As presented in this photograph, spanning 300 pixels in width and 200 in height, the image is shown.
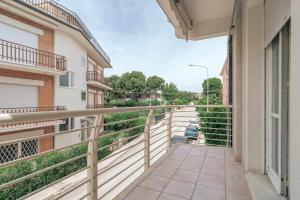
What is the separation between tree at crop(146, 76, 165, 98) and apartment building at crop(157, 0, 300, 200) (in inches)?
1284

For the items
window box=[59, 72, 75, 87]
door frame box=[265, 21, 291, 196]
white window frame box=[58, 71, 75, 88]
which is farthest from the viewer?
white window frame box=[58, 71, 75, 88]

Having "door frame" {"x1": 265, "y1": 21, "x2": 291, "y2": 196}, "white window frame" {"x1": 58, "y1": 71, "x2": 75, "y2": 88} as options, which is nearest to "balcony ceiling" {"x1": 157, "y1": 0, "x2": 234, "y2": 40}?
"door frame" {"x1": 265, "y1": 21, "x2": 291, "y2": 196}

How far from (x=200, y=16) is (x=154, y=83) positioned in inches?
1291

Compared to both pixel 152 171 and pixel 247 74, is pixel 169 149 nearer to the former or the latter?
pixel 152 171

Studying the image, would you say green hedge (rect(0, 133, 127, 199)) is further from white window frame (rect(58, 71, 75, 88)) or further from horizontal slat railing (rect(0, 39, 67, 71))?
white window frame (rect(58, 71, 75, 88))

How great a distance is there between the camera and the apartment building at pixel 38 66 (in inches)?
274

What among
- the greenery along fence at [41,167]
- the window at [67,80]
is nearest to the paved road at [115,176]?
the greenery along fence at [41,167]

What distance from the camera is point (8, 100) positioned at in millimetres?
7117

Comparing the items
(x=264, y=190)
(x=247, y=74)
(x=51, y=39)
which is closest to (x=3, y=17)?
(x=51, y=39)

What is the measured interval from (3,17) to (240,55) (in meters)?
7.94

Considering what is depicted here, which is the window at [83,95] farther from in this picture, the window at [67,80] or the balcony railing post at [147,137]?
the balcony railing post at [147,137]

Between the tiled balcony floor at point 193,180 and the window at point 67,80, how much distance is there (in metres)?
8.24

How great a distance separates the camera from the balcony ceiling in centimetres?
330

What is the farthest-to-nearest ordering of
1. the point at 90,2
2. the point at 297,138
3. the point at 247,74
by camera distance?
the point at 90,2 → the point at 247,74 → the point at 297,138
